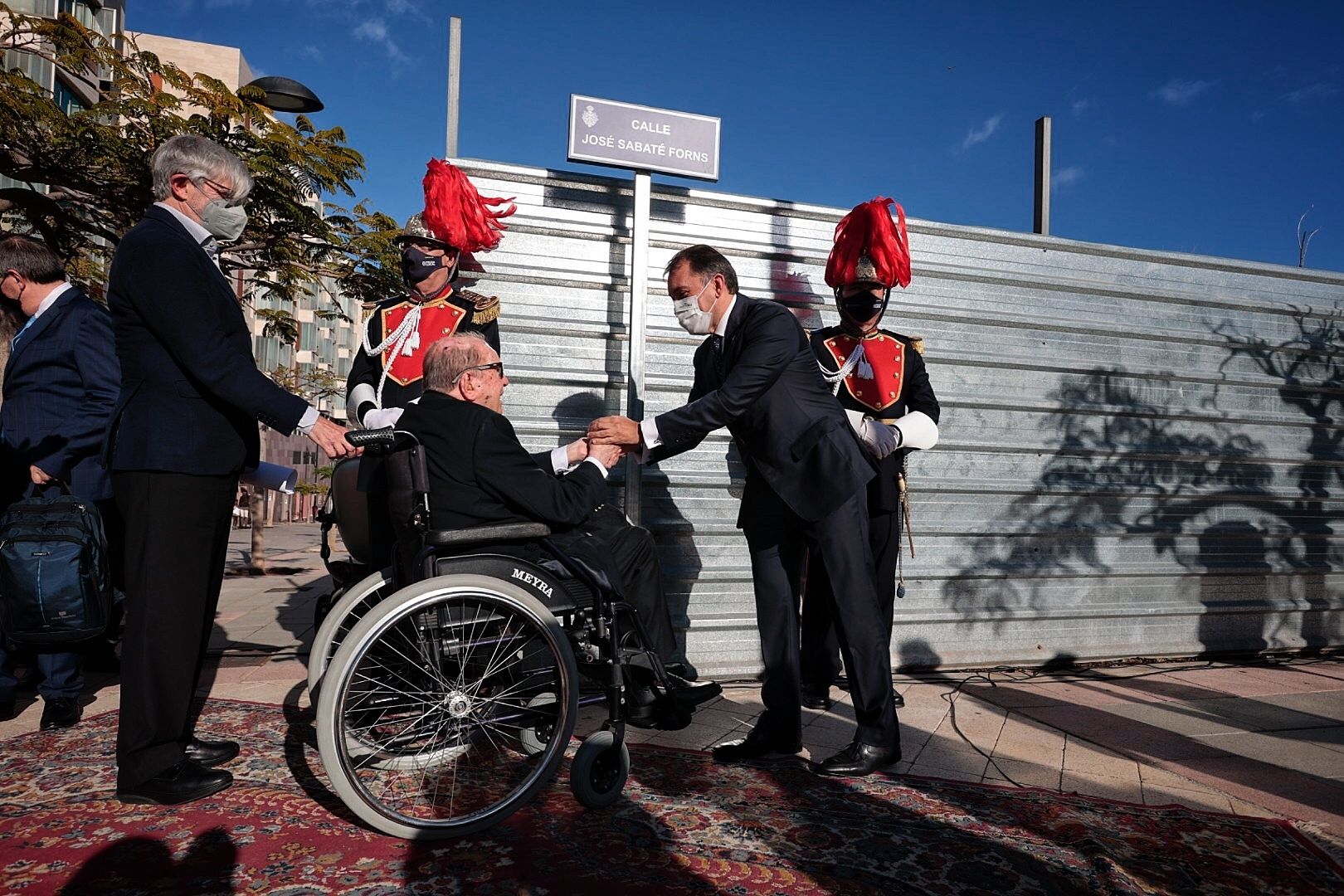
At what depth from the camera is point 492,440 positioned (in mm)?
2584

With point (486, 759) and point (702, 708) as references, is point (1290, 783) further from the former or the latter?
point (486, 759)

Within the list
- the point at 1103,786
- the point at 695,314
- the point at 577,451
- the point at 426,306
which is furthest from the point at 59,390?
the point at 1103,786

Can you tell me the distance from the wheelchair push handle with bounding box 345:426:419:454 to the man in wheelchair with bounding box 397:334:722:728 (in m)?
0.13

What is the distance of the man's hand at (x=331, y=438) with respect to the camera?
260 centimetres

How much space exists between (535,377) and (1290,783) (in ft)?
11.3

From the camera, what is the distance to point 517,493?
2557mm

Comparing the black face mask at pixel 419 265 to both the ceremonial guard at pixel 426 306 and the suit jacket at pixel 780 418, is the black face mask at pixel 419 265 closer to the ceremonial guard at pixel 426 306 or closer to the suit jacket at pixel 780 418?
the ceremonial guard at pixel 426 306

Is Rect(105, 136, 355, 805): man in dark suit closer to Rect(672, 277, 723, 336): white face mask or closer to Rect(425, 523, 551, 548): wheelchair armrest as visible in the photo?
Rect(425, 523, 551, 548): wheelchair armrest

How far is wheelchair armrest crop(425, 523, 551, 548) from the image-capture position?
→ 7.95ft

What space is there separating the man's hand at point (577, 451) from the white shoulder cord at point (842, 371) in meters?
1.29

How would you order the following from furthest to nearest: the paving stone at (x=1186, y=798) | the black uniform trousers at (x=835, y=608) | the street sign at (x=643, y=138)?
1. the street sign at (x=643, y=138)
2. the black uniform trousers at (x=835, y=608)
3. the paving stone at (x=1186, y=798)

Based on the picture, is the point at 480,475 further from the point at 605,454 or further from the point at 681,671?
the point at 681,671

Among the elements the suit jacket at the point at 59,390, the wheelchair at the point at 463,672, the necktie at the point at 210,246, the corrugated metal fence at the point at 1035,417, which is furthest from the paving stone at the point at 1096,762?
the suit jacket at the point at 59,390

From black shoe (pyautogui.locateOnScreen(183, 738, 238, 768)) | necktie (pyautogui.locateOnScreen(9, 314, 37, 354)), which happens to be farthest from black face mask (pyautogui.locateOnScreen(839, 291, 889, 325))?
necktie (pyautogui.locateOnScreen(9, 314, 37, 354))
